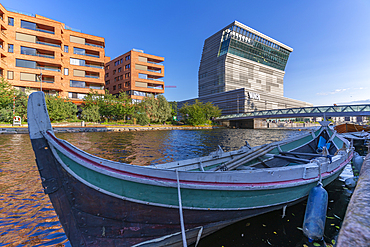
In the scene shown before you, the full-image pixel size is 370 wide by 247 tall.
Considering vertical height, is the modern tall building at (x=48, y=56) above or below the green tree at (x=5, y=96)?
above

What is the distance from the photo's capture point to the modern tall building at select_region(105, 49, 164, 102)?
4675cm

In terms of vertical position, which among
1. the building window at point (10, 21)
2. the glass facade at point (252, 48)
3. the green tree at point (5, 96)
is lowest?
the green tree at point (5, 96)

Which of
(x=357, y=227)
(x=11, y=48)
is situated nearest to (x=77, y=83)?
(x=11, y=48)

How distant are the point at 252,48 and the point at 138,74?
69.8 m

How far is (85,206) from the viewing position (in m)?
2.58

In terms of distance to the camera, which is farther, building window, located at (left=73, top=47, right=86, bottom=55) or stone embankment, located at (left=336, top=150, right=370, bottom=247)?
building window, located at (left=73, top=47, right=86, bottom=55)

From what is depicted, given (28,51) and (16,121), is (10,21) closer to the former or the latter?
(28,51)

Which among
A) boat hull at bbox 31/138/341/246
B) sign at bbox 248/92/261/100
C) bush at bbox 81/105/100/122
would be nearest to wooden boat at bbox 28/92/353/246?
boat hull at bbox 31/138/341/246

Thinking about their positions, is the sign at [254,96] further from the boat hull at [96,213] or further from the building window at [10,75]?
the boat hull at [96,213]

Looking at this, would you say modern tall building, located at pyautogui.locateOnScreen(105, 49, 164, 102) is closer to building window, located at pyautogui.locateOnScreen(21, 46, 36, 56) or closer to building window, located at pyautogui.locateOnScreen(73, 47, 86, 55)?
building window, located at pyautogui.locateOnScreen(73, 47, 86, 55)

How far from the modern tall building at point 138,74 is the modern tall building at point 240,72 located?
35929 millimetres

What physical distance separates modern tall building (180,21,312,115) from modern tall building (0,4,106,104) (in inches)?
2050

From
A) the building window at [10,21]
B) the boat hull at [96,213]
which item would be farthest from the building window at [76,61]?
the boat hull at [96,213]

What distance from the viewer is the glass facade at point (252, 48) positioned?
8276 cm
